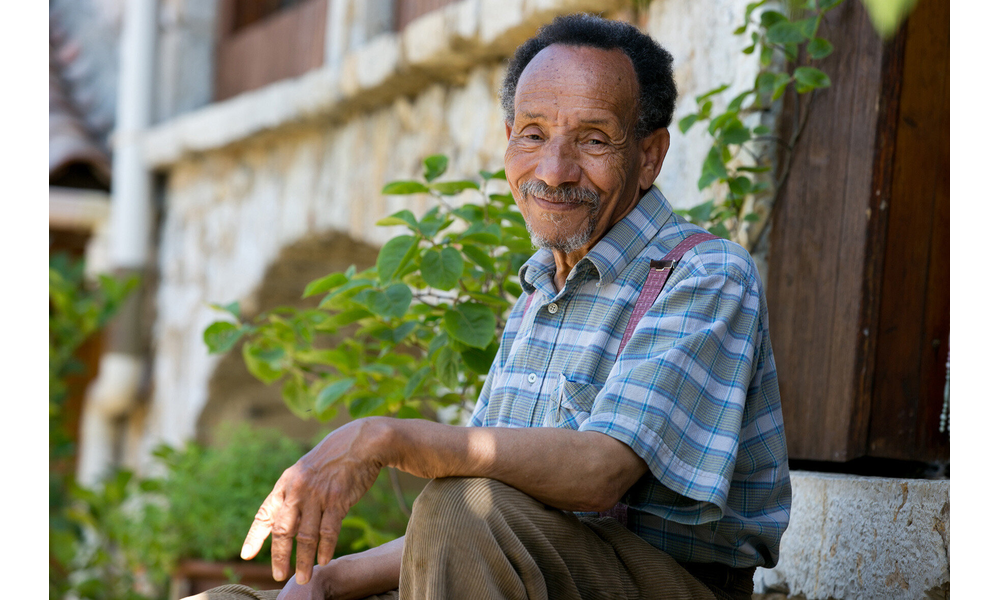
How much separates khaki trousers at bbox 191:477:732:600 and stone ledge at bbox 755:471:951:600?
0.64m

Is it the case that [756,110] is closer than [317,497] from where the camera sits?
No

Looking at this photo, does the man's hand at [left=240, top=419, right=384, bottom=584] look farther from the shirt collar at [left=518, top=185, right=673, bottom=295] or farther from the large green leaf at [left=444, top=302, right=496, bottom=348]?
the large green leaf at [left=444, top=302, right=496, bottom=348]

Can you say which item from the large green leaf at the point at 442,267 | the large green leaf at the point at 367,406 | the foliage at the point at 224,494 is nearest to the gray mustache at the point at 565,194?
the large green leaf at the point at 442,267

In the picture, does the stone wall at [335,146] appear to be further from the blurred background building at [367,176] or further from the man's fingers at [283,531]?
the man's fingers at [283,531]

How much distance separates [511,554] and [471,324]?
105 centimetres

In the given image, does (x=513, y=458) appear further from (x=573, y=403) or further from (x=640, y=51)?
(x=640, y=51)

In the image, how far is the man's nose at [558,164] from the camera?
172 cm

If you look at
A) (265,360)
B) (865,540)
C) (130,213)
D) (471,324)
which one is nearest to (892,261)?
(865,540)

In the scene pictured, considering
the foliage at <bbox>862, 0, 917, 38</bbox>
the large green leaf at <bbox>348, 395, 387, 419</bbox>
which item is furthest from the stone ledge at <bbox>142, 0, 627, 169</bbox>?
the large green leaf at <bbox>348, 395, 387, 419</bbox>

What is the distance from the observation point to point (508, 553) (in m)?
1.24

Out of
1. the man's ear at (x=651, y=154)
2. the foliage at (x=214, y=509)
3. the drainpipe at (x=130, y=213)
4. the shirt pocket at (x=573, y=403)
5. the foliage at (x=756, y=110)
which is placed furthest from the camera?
the drainpipe at (x=130, y=213)

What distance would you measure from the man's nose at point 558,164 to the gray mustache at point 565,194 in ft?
0.04
